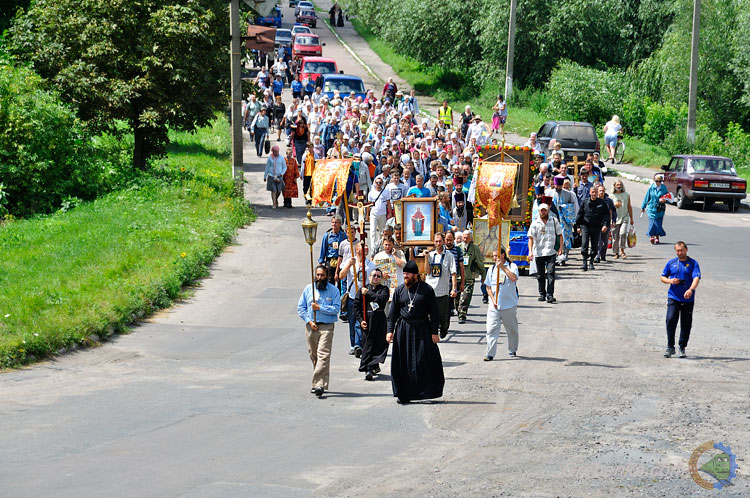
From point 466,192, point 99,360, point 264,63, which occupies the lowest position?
point 99,360

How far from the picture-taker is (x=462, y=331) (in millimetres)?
16656

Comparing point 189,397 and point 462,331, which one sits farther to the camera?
point 462,331

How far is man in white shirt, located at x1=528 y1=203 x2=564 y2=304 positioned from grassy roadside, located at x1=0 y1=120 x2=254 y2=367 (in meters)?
6.40

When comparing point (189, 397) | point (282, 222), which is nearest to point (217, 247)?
point (282, 222)

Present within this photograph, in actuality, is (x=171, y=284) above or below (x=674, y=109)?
below

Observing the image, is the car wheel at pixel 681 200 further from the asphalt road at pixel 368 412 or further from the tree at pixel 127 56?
the tree at pixel 127 56

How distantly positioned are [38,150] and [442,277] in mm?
14357

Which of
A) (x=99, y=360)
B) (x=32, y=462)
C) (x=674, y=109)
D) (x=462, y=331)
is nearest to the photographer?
(x=32, y=462)

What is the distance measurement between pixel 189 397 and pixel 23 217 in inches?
580

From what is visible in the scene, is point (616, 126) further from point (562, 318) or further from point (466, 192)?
point (562, 318)

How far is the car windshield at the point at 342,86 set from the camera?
4358cm

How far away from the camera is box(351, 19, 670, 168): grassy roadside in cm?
4122

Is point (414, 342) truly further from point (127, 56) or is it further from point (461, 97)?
point (461, 97)

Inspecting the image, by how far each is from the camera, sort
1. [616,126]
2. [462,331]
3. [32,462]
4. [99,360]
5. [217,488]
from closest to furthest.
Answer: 1. [217,488]
2. [32,462]
3. [99,360]
4. [462,331]
5. [616,126]
